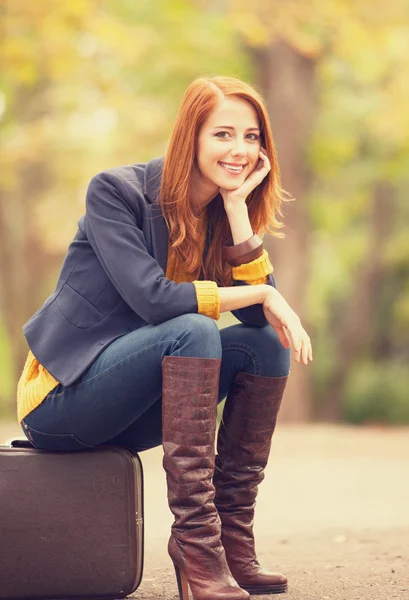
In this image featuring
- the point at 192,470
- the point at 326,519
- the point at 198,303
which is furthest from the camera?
the point at 326,519

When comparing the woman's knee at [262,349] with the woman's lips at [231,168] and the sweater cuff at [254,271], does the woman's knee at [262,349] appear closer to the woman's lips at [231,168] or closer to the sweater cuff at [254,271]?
the sweater cuff at [254,271]

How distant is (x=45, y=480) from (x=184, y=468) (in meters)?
0.44

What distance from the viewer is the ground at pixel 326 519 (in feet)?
A: 11.3

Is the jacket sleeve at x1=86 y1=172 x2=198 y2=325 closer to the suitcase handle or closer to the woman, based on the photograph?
the woman

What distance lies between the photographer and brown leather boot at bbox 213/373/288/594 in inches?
126

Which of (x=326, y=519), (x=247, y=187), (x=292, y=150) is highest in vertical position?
(x=247, y=187)

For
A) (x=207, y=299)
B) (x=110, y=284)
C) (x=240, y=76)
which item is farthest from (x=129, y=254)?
(x=240, y=76)

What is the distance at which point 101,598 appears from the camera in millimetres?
3033

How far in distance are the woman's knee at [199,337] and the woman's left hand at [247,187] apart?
1.75ft

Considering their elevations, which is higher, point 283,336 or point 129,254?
point 129,254

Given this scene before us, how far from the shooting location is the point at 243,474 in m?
3.22

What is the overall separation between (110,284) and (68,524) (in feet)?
2.34

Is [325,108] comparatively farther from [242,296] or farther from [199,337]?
[199,337]

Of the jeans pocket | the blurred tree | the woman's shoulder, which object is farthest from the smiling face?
the blurred tree
